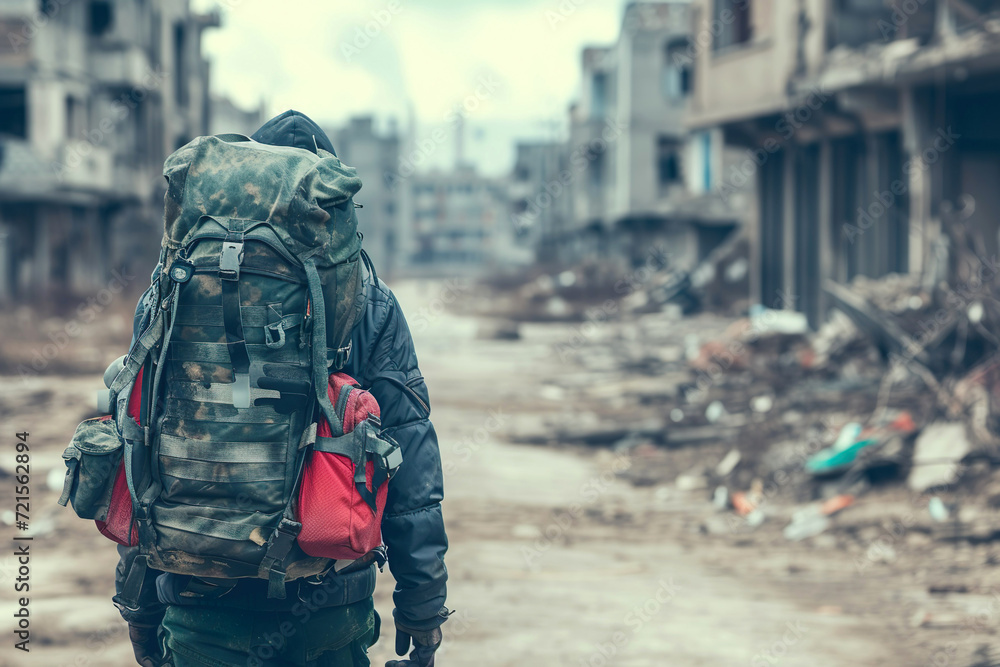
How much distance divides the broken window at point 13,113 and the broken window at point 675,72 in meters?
19.6

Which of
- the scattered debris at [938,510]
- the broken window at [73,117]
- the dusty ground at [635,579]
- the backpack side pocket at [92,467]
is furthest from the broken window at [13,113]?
the backpack side pocket at [92,467]

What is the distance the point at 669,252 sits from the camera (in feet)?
113

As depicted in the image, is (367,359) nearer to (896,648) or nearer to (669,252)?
(896,648)

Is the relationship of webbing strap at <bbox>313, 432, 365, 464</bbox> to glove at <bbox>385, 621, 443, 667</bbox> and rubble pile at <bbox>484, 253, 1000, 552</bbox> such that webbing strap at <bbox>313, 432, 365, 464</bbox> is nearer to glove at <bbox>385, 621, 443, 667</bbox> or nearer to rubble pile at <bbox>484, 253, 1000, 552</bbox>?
glove at <bbox>385, 621, 443, 667</bbox>

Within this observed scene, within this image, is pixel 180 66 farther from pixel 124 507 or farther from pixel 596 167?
pixel 124 507

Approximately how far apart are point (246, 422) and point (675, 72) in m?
33.6

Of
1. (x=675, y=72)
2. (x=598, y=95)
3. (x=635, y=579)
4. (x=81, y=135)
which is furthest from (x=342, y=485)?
(x=598, y=95)

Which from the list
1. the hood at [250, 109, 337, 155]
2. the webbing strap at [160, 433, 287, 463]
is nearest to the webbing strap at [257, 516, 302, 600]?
the webbing strap at [160, 433, 287, 463]

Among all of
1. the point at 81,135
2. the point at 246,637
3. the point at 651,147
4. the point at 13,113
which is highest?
the point at 651,147

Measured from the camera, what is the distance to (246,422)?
212 centimetres

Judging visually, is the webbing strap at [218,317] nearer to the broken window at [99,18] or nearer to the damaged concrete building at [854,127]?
the damaged concrete building at [854,127]

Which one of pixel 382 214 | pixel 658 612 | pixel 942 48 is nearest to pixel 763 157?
pixel 942 48

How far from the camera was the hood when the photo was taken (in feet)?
7.75

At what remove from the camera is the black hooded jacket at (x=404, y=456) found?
2314 millimetres
